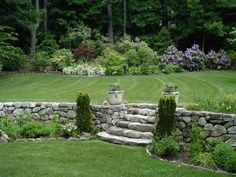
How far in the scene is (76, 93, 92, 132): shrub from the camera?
11.2 meters

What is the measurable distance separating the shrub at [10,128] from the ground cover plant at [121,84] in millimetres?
2179

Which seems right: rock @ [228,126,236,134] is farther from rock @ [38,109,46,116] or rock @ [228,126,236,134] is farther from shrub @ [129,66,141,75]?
shrub @ [129,66,141,75]

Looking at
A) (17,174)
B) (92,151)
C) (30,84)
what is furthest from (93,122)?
(30,84)

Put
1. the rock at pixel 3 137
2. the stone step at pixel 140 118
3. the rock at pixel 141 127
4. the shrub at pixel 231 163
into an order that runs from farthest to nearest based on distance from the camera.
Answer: the stone step at pixel 140 118, the rock at pixel 3 137, the rock at pixel 141 127, the shrub at pixel 231 163

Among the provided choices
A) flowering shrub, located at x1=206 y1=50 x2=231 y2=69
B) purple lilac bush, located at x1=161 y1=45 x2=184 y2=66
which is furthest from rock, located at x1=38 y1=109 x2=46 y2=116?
flowering shrub, located at x1=206 y1=50 x2=231 y2=69

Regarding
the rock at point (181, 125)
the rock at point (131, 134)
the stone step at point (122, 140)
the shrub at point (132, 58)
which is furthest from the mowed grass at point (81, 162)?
the shrub at point (132, 58)

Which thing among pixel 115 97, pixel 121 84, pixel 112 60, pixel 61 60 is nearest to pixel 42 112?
pixel 115 97

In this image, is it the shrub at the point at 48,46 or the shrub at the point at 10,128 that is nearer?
the shrub at the point at 10,128

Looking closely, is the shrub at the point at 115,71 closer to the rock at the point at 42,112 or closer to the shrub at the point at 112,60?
the shrub at the point at 112,60

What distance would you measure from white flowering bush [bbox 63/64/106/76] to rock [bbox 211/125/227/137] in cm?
1137

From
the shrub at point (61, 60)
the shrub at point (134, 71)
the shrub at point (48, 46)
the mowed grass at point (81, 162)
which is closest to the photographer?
the mowed grass at point (81, 162)

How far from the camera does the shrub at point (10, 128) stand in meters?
11.0

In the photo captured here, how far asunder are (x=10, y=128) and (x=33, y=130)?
2.05ft

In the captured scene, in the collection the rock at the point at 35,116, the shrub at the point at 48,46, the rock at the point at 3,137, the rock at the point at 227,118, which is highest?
the shrub at the point at 48,46
